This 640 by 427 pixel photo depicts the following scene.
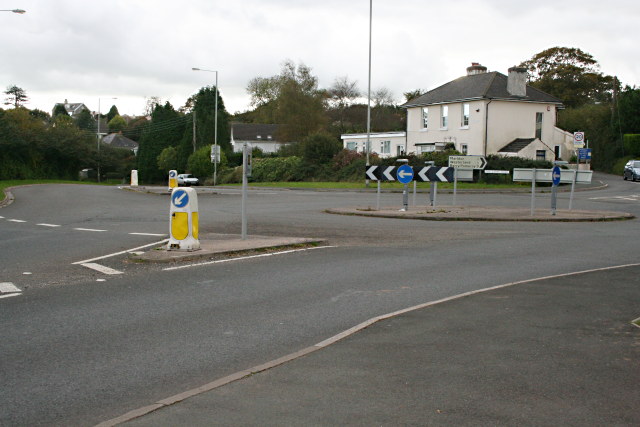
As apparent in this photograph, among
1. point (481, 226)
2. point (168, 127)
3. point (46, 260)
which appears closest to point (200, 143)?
point (168, 127)

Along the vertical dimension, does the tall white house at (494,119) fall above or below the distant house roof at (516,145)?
above

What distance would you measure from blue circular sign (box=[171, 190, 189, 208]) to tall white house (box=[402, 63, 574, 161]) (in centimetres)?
4072

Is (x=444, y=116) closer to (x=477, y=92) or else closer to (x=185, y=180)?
(x=477, y=92)

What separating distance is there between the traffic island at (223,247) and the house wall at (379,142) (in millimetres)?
46158

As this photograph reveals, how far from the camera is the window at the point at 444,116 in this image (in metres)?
55.4

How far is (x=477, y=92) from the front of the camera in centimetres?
5294

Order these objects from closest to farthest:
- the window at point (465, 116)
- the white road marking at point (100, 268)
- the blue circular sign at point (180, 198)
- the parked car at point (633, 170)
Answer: the white road marking at point (100, 268) → the blue circular sign at point (180, 198) → the parked car at point (633, 170) → the window at point (465, 116)

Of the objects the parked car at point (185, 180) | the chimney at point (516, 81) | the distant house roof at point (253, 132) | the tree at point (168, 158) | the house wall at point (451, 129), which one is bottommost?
the parked car at point (185, 180)

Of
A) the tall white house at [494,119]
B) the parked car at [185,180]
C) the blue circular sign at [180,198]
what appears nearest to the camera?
the blue circular sign at [180,198]

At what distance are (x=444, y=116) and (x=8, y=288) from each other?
49.8 meters

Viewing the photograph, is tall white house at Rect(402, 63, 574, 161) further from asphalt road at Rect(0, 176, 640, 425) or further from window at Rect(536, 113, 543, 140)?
asphalt road at Rect(0, 176, 640, 425)

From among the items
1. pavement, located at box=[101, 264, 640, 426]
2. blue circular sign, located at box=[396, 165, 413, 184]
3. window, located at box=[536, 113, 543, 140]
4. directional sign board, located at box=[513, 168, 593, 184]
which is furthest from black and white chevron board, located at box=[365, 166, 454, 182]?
window, located at box=[536, 113, 543, 140]

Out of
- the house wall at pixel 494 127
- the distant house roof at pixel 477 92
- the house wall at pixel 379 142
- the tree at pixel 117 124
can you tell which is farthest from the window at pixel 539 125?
the tree at pixel 117 124

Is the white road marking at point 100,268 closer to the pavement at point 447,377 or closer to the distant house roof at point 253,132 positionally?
the pavement at point 447,377
